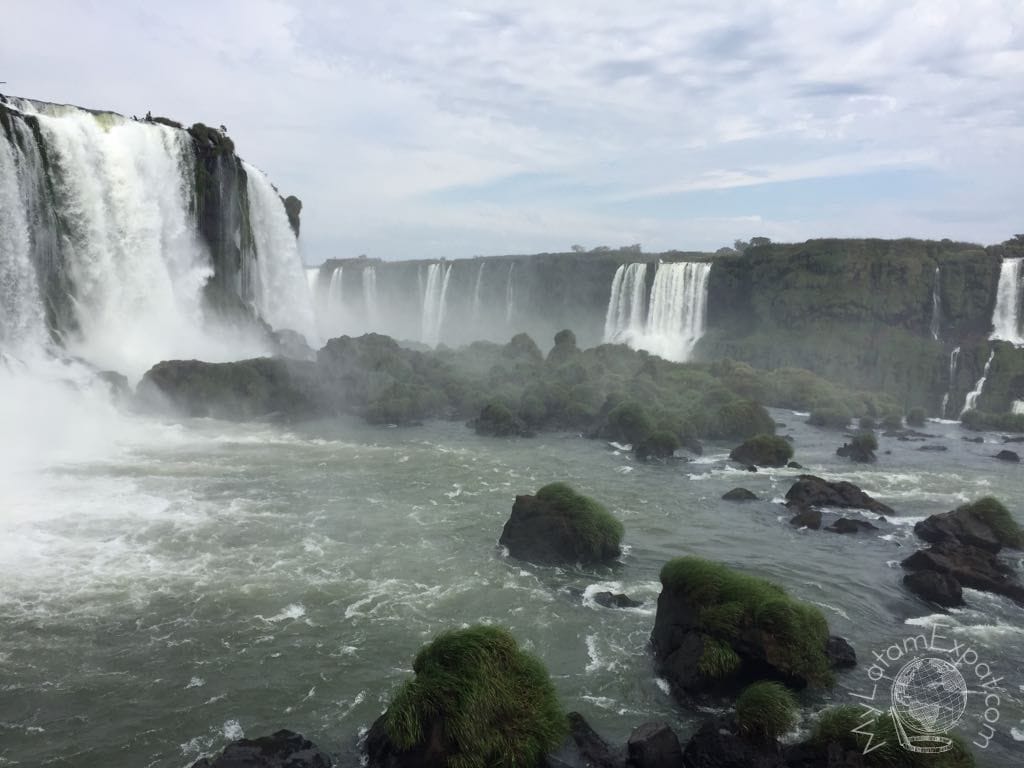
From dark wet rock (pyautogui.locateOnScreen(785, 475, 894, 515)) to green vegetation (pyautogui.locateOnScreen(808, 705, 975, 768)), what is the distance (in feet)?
42.6

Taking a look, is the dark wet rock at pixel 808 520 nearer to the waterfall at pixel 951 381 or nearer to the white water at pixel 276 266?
the waterfall at pixel 951 381

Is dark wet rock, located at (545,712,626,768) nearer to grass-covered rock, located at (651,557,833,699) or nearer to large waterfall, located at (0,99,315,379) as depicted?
grass-covered rock, located at (651,557,833,699)

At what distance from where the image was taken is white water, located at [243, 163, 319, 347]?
48.4m

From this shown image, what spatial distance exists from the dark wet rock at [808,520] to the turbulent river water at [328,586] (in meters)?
0.45

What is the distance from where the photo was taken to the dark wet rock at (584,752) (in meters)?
8.65

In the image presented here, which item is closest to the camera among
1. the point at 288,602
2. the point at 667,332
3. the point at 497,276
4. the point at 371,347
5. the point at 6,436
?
the point at 288,602

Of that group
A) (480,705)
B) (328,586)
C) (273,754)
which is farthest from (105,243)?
(480,705)

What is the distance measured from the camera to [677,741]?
8.86m

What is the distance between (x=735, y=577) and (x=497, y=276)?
6396 centimetres

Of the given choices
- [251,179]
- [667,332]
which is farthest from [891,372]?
[251,179]

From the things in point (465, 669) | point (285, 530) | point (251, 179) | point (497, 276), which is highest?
point (251, 179)

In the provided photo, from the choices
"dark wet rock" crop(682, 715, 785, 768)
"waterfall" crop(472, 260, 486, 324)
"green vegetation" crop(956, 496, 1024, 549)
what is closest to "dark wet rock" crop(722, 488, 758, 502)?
"green vegetation" crop(956, 496, 1024, 549)

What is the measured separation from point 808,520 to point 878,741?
1197cm

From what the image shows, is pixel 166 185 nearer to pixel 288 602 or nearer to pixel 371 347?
pixel 371 347
